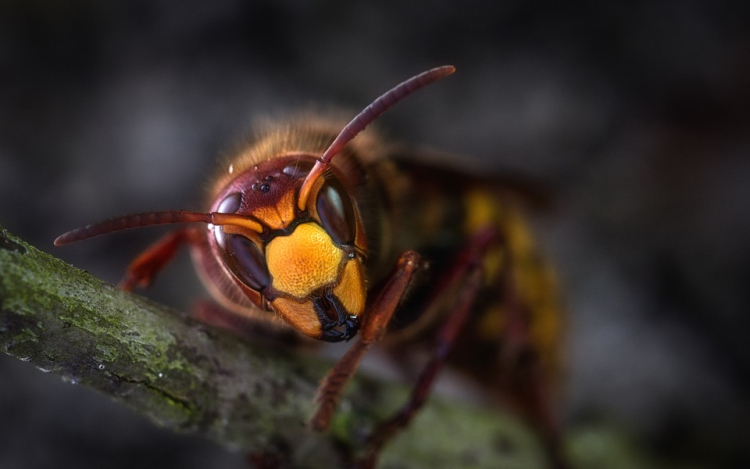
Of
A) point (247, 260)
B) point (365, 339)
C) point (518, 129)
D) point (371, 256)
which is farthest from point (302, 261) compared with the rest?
point (518, 129)

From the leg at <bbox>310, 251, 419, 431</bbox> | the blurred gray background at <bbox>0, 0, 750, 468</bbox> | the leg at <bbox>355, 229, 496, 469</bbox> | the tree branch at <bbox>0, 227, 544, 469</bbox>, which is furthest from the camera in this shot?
the blurred gray background at <bbox>0, 0, 750, 468</bbox>

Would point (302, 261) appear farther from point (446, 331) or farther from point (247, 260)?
point (446, 331)

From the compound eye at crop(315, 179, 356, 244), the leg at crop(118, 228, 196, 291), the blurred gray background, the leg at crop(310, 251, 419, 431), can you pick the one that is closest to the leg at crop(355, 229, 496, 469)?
the leg at crop(310, 251, 419, 431)

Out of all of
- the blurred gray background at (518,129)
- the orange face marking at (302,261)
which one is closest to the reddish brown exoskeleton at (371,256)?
the orange face marking at (302,261)

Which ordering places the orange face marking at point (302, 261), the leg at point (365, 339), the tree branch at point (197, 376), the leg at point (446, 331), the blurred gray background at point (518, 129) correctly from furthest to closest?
the blurred gray background at point (518, 129) < the leg at point (446, 331) < the leg at point (365, 339) < the orange face marking at point (302, 261) < the tree branch at point (197, 376)

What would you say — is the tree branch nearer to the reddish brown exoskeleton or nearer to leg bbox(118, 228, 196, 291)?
the reddish brown exoskeleton

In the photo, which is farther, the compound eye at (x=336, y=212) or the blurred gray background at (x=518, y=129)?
the blurred gray background at (x=518, y=129)

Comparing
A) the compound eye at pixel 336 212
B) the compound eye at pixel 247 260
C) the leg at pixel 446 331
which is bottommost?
the leg at pixel 446 331

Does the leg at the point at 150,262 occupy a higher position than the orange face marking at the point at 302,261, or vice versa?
the orange face marking at the point at 302,261

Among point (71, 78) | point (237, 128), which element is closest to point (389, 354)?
point (237, 128)

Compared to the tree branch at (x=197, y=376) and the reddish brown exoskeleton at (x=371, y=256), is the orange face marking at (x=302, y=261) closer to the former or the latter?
the reddish brown exoskeleton at (x=371, y=256)
